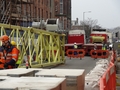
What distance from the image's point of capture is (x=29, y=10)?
4566 cm

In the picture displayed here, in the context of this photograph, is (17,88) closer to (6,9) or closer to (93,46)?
(6,9)

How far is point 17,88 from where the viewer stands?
3.49m

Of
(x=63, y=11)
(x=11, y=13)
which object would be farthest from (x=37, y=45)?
(x=63, y=11)

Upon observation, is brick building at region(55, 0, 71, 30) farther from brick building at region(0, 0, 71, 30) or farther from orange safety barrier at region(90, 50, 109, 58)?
orange safety barrier at region(90, 50, 109, 58)

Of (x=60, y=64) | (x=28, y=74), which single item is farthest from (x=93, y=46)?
(x=28, y=74)

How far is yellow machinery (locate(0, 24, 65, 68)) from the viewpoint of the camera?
571 inches

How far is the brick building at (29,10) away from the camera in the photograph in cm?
3259

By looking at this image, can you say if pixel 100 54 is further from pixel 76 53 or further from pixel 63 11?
pixel 63 11

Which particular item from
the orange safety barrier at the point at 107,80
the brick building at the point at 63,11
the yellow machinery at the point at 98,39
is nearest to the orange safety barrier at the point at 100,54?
A: the yellow machinery at the point at 98,39

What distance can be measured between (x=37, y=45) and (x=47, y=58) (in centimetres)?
291

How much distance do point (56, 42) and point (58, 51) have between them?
832 mm

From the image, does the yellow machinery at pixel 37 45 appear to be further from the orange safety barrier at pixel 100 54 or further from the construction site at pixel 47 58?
the orange safety barrier at pixel 100 54

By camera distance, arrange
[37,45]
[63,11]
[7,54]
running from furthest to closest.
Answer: [63,11]
[37,45]
[7,54]

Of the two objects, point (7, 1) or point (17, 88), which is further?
point (7, 1)
